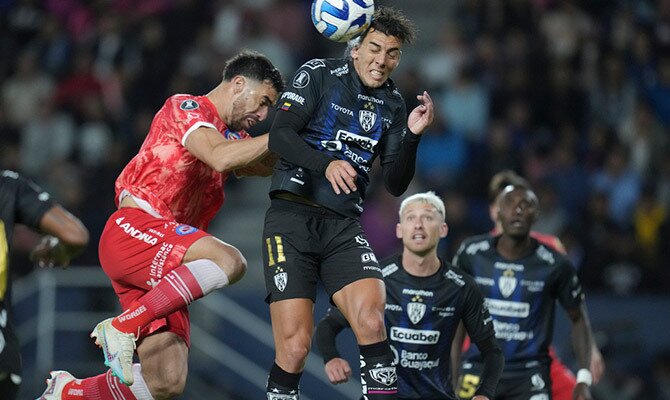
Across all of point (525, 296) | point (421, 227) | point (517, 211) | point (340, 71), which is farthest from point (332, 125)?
point (525, 296)

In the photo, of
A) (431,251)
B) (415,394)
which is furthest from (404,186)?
(415,394)

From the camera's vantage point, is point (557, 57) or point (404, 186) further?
point (557, 57)

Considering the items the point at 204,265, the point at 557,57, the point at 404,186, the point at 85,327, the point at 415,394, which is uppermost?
the point at 557,57

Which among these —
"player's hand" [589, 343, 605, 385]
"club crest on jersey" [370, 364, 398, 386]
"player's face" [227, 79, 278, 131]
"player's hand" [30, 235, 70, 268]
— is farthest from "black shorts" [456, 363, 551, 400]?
"player's hand" [30, 235, 70, 268]

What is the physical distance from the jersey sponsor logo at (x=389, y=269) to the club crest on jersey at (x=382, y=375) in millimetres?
1336

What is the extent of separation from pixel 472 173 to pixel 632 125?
2049 mm

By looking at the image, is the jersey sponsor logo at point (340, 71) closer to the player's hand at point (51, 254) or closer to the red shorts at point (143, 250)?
the red shorts at point (143, 250)

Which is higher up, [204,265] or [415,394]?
[204,265]

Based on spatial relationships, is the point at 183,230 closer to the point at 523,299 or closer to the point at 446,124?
the point at 523,299

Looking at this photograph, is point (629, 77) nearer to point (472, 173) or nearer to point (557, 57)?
point (557, 57)

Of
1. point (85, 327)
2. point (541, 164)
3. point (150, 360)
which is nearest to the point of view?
point (150, 360)

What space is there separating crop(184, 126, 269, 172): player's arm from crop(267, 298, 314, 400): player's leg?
2.74 feet

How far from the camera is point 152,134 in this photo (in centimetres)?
711

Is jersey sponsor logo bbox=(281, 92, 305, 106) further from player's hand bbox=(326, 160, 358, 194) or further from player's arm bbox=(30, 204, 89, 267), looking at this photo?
player's arm bbox=(30, 204, 89, 267)
